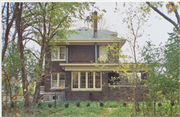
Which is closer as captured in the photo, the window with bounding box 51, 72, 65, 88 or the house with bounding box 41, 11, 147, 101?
the house with bounding box 41, 11, 147, 101

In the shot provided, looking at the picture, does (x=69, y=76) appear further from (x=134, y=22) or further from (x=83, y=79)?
(x=134, y=22)

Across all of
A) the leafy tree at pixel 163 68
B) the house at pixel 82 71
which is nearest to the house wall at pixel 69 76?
the house at pixel 82 71

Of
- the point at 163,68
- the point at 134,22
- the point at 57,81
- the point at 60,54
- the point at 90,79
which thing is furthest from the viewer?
the point at 60,54

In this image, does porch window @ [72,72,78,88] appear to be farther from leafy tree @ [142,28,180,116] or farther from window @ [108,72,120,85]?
leafy tree @ [142,28,180,116]

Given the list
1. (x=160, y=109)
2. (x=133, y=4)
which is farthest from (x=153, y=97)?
(x=133, y=4)

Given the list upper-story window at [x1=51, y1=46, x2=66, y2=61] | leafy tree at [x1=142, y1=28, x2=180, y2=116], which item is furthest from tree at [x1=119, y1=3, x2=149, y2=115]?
upper-story window at [x1=51, y1=46, x2=66, y2=61]

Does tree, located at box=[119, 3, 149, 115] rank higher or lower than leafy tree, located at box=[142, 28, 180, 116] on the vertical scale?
higher

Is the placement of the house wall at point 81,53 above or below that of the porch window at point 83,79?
→ above

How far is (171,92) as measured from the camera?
328 cm

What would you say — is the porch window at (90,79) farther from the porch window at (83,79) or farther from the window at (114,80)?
the window at (114,80)

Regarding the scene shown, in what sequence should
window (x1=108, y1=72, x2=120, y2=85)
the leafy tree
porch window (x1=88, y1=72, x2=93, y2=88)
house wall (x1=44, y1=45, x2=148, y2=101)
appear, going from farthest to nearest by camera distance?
porch window (x1=88, y1=72, x2=93, y2=88), house wall (x1=44, y1=45, x2=148, y2=101), window (x1=108, y1=72, x2=120, y2=85), the leafy tree

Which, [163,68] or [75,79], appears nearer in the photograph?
[163,68]

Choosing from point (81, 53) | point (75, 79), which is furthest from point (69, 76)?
point (81, 53)

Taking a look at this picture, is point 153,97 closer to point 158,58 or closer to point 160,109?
point 160,109
